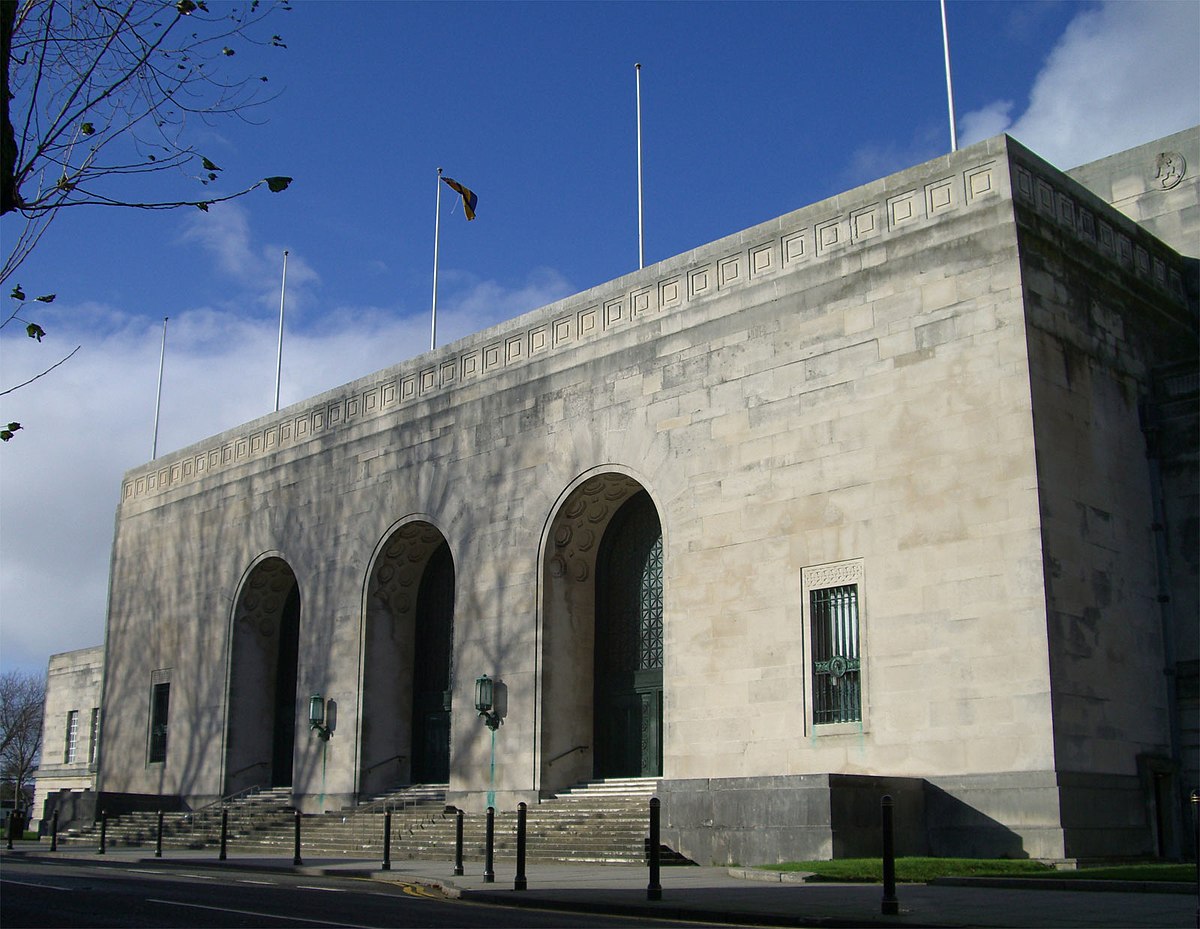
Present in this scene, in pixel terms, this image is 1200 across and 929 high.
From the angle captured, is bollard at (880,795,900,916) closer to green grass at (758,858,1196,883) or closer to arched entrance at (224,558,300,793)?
green grass at (758,858,1196,883)

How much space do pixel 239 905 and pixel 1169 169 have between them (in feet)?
69.9

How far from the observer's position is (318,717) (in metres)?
32.0

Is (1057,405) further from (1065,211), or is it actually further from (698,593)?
(698,593)

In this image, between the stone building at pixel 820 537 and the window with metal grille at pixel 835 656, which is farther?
the window with metal grille at pixel 835 656

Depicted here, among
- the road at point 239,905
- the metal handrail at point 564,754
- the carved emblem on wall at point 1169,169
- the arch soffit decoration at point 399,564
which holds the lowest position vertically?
the road at point 239,905

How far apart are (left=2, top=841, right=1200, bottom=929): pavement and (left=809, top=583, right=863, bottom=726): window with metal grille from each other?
3.77 m

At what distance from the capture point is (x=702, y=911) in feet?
41.4

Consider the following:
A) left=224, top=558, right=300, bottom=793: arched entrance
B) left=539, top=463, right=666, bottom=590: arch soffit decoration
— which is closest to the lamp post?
left=539, top=463, right=666, bottom=590: arch soffit decoration

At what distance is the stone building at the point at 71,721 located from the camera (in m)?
53.6

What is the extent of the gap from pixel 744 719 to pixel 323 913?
11.5m

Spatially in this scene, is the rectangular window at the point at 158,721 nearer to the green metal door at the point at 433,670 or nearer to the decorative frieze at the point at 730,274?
the decorative frieze at the point at 730,274

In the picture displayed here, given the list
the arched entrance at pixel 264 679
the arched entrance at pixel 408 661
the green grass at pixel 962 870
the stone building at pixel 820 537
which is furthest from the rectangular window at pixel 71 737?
the green grass at pixel 962 870

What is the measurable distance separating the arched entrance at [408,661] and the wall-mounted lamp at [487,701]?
3.72m

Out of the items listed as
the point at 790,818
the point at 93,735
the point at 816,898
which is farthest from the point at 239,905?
the point at 93,735
